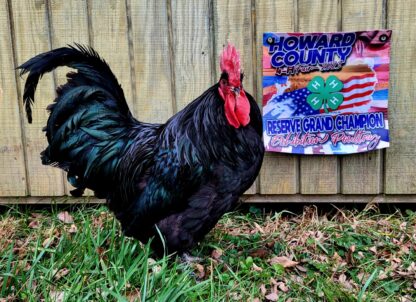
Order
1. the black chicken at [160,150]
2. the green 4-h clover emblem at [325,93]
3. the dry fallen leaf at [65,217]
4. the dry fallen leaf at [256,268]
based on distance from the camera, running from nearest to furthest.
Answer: the black chicken at [160,150] < the dry fallen leaf at [256,268] < the green 4-h clover emblem at [325,93] < the dry fallen leaf at [65,217]

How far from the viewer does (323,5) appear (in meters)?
3.39

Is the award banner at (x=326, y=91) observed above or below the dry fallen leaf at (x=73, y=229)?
above

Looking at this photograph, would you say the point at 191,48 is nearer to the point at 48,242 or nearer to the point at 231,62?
the point at 231,62

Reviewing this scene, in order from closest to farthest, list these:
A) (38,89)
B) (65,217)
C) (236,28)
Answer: (236,28)
(38,89)
(65,217)

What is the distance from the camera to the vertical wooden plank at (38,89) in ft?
11.6

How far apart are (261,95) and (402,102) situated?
3.47 ft

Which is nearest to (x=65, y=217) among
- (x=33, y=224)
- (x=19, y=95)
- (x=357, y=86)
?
(x=33, y=224)

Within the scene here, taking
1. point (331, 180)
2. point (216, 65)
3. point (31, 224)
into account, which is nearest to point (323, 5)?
point (216, 65)

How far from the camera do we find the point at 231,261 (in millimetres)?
3080

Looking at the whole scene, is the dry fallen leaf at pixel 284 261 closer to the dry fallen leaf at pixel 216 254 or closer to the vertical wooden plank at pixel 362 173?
the dry fallen leaf at pixel 216 254

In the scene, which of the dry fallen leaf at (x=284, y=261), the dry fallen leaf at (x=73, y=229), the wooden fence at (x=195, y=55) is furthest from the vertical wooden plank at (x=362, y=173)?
the dry fallen leaf at (x=73, y=229)

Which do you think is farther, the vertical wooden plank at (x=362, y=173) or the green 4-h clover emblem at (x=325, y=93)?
the vertical wooden plank at (x=362, y=173)

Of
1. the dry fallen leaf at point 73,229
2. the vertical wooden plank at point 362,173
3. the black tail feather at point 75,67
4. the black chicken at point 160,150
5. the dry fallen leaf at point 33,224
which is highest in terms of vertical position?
the black tail feather at point 75,67

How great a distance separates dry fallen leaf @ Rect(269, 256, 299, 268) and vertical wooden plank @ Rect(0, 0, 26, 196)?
2116 mm
